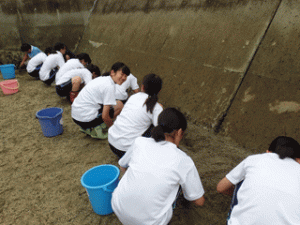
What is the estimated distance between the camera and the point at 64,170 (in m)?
2.49

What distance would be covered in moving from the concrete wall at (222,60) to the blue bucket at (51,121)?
1.82 meters

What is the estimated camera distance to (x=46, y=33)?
7.46m

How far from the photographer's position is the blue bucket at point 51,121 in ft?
10.0

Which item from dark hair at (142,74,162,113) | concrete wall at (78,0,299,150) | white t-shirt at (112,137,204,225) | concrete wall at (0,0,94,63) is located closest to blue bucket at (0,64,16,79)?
concrete wall at (0,0,94,63)

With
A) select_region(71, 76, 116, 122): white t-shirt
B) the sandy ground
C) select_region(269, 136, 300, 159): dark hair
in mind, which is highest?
select_region(269, 136, 300, 159): dark hair

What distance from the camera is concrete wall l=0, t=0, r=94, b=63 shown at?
22.2ft

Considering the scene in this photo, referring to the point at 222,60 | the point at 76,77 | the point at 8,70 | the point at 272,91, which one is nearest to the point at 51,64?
the point at 76,77

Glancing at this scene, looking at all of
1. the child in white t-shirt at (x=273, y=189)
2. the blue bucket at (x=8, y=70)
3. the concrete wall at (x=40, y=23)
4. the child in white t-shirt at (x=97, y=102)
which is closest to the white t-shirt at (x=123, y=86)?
the child in white t-shirt at (x=97, y=102)

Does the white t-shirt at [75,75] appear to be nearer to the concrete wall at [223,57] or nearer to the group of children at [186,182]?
the concrete wall at [223,57]

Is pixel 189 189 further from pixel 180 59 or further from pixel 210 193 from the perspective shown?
pixel 180 59

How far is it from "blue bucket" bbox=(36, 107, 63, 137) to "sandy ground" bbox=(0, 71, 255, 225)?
108 mm

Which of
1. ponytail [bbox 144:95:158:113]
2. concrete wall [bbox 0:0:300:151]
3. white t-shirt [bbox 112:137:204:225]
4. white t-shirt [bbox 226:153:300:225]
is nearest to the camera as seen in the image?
white t-shirt [bbox 226:153:300:225]

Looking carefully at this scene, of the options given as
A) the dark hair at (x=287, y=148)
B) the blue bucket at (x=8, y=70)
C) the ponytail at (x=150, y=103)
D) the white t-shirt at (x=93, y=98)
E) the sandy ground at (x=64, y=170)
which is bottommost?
the blue bucket at (x=8, y=70)

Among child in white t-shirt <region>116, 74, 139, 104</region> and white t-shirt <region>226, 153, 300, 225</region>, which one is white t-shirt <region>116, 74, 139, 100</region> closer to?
child in white t-shirt <region>116, 74, 139, 104</region>
